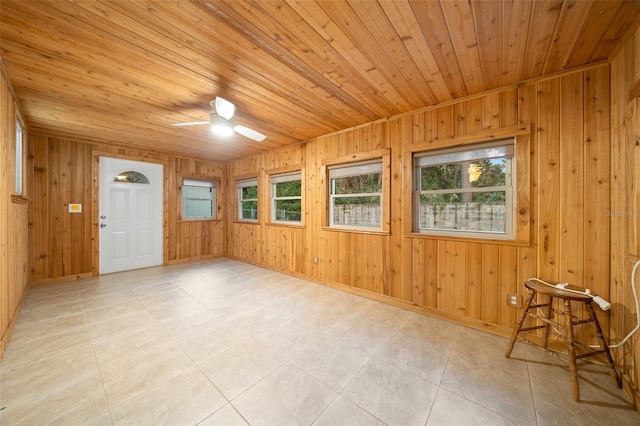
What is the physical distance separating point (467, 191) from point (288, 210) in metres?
3.13

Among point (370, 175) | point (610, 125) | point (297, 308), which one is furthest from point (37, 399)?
point (610, 125)

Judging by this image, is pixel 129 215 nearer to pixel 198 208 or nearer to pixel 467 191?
pixel 198 208

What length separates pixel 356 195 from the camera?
3455mm

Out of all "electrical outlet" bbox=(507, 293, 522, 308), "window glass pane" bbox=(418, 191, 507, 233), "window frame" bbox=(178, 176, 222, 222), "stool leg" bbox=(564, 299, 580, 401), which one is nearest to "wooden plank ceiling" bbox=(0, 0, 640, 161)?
"window glass pane" bbox=(418, 191, 507, 233)

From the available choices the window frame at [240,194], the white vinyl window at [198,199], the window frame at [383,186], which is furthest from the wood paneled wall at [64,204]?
the window frame at [383,186]

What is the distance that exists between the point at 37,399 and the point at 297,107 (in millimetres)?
3199

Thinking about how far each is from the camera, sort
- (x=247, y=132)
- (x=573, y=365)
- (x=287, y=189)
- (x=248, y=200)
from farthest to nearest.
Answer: (x=248, y=200)
(x=287, y=189)
(x=247, y=132)
(x=573, y=365)

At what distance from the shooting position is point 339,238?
11.6 ft

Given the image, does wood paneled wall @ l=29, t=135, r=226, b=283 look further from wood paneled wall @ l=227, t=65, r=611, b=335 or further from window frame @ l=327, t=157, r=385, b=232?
wood paneled wall @ l=227, t=65, r=611, b=335

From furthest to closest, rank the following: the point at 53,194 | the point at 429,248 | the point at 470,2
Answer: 1. the point at 53,194
2. the point at 429,248
3. the point at 470,2

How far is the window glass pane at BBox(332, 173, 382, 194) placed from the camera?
3265 millimetres

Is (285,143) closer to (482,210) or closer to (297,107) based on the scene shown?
(297,107)

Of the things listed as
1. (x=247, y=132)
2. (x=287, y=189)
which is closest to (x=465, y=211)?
(x=247, y=132)

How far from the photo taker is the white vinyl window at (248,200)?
5363mm
